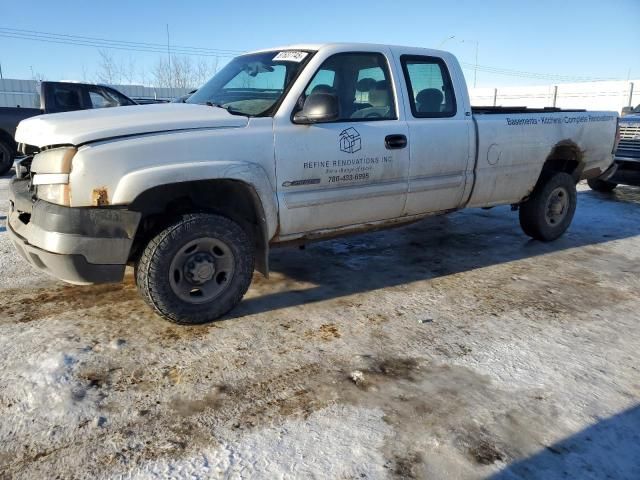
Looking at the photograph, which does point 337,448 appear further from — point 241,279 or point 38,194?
point 38,194

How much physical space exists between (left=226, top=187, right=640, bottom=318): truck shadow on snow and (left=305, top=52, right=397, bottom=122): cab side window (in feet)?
4.61

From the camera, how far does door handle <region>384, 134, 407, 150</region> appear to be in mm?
3939

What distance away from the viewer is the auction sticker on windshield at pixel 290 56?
381cm

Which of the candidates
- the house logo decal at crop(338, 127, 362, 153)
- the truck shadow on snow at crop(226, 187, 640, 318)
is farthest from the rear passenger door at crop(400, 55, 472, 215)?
the truck shadow on snow at crop(226, 187, 640, 318)

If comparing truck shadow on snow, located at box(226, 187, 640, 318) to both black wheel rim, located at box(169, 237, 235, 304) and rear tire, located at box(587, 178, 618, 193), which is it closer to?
black wheel rim, located at box(169, 237, 235, 304)

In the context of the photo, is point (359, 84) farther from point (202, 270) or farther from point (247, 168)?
point (202, 270)

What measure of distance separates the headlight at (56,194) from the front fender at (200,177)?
10.0 inches

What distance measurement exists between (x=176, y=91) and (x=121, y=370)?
38.6 metres

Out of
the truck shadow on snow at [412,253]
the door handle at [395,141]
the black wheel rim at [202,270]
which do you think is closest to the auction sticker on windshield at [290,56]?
the door handle at [395,141]

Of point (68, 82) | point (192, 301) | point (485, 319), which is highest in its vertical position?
point (68, 82)

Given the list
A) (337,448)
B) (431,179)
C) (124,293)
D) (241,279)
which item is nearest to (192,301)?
(241,279)

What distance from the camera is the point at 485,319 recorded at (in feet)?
12.1

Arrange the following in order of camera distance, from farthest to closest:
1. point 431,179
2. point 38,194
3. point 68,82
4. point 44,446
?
point 68,82
point 431,179
point 38,194
point 44,446

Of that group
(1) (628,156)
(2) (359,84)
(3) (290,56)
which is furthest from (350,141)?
(1) (628,156)
